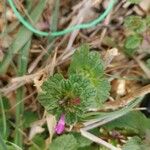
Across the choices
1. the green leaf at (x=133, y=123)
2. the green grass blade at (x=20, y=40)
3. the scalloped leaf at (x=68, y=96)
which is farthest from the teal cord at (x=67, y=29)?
the green leaf at (x=133, y=123)

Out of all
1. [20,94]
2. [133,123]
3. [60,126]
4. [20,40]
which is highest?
[20,40]

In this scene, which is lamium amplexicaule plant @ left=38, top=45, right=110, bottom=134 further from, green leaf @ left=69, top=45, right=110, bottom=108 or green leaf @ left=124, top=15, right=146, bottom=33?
green leaf @ left=124, top=15, right=146, bottom=33

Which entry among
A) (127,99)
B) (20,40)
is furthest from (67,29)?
(127,99)

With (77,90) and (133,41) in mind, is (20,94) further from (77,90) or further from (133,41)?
Answer: (133,41)

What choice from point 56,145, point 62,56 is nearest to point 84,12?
point 62,56

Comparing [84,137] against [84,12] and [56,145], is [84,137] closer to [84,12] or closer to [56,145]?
[56,145]

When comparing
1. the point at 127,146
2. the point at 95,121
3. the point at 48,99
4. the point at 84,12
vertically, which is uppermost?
the point at 84,12

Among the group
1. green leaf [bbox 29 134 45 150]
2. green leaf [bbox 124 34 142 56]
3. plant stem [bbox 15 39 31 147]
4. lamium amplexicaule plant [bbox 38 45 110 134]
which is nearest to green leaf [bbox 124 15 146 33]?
green leaf [bbox 124 34 142 56]
